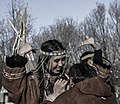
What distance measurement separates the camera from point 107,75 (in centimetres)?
366

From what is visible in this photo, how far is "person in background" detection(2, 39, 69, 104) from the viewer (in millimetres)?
3254

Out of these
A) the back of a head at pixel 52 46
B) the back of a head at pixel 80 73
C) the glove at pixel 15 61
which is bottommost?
the back of a head at pixel 80 73

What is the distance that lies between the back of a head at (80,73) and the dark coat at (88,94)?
6 centimetres

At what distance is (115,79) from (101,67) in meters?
33.0

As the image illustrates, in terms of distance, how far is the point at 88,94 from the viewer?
9.23ft

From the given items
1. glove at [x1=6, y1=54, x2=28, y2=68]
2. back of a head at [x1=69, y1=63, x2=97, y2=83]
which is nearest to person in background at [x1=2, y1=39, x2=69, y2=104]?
glove at [x1=6, y1=54, x2=28, y2=68]

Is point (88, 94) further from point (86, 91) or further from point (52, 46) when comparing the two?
point (52, 46)

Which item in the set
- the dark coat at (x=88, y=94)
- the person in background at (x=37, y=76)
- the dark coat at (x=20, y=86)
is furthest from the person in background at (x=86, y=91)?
the dark coat at (x=20, y=86)

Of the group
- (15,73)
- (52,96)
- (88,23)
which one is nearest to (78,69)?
(52,96)

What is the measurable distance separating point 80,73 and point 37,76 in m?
0.74

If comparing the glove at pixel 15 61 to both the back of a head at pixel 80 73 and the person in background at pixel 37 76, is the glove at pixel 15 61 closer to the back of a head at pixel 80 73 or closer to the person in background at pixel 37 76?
the person in background at pixel 37 76

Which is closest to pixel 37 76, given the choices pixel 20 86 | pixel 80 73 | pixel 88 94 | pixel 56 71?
pixel 56 71

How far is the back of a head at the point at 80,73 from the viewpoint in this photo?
9.71 feet

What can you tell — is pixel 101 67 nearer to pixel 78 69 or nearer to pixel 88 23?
pixel 78 69
